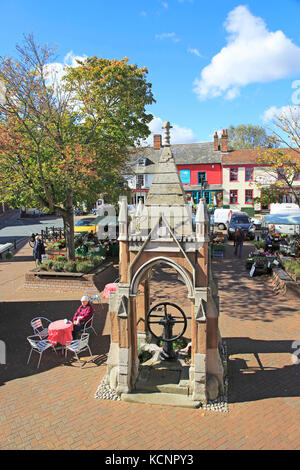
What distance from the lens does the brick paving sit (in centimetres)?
620

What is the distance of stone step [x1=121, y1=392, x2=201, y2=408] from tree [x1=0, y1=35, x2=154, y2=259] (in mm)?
10042

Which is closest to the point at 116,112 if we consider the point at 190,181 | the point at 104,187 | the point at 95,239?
the point at 104,187

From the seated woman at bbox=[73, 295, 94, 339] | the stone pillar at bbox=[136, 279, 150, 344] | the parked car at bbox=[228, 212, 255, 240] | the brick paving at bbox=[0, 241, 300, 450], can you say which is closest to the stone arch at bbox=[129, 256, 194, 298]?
the stone pillar at bbox=[136, 279, 150, 344]

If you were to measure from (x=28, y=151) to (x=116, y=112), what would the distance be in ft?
16.1

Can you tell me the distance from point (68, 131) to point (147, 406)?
13572mm

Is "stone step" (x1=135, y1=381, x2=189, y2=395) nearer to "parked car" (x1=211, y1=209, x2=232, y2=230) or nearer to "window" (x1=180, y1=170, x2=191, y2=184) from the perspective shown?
"parked car" (x1=211, y1=209, x2=232, y2=230)

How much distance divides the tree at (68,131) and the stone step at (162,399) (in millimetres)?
10042

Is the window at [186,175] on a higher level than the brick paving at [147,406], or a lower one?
higher

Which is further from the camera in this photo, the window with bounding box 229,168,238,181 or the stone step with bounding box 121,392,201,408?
the window with bounding box 229,168,238,181

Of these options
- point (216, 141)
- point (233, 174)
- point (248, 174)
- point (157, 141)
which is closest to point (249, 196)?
point (248, 174)

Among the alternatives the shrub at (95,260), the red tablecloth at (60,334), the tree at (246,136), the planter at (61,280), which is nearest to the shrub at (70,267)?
the planter at (61,280)

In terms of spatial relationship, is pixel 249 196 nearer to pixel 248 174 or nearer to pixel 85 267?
pixel 248 174

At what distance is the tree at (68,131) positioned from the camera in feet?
48.0

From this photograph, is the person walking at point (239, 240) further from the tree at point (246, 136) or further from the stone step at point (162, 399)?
the tree at point (246, 136)
